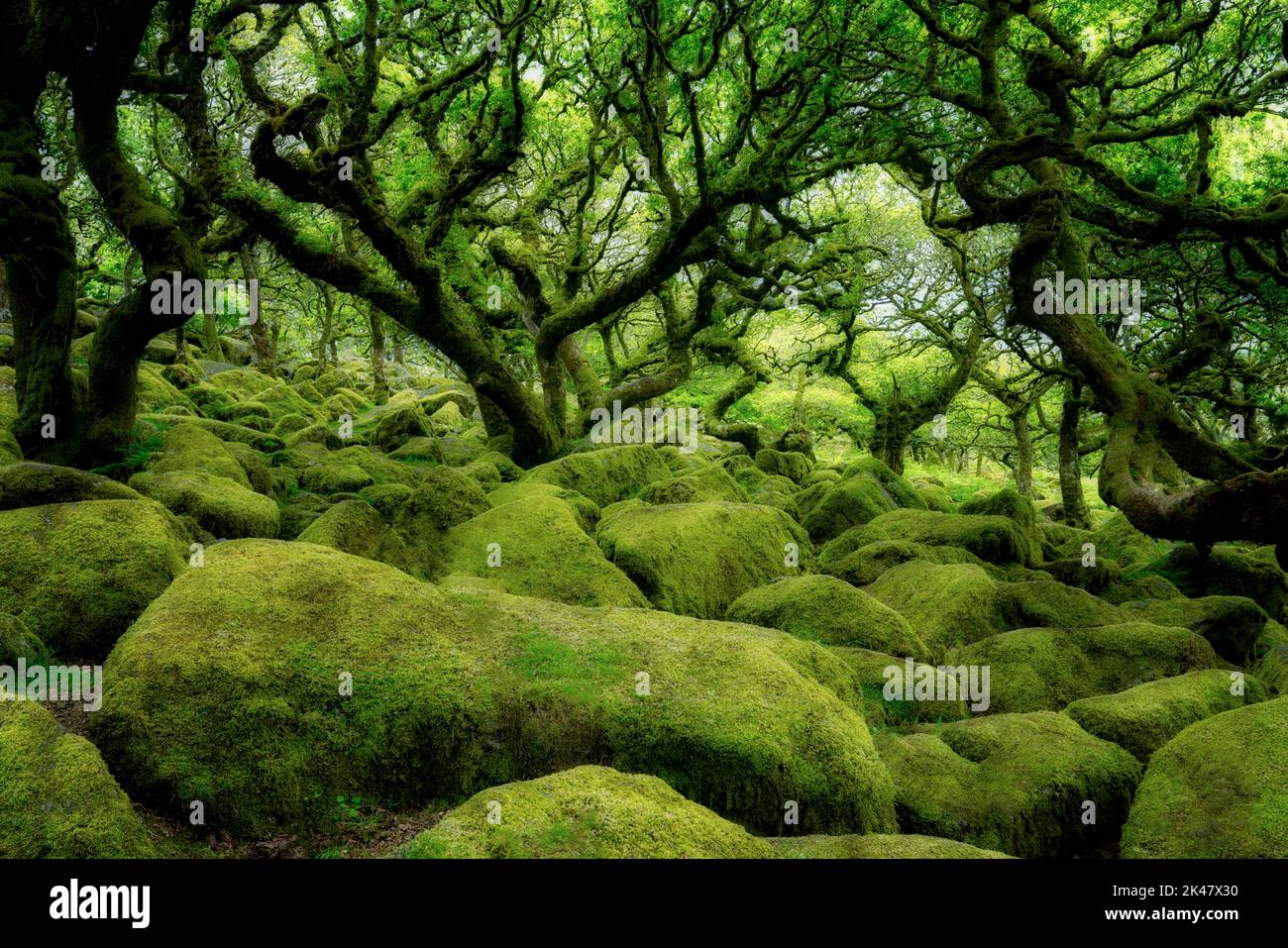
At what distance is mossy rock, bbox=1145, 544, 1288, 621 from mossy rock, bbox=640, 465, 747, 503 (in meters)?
8.11

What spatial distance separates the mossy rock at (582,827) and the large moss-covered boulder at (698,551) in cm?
545

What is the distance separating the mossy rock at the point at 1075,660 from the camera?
26.7 ft

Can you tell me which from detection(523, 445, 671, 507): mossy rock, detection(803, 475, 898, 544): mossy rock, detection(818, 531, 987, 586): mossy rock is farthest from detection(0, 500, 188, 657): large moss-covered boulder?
detection(803, 475, 898, 544): mossy rock

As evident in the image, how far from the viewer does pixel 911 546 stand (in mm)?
12430

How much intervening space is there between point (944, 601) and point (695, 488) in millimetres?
4902

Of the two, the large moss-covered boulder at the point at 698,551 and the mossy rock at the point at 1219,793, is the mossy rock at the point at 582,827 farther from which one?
the large moss-covered boulder at the point at 698,551

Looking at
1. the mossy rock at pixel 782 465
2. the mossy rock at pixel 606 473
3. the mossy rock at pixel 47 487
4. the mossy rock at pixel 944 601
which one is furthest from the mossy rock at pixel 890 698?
the mossy rock at pixel 782 465

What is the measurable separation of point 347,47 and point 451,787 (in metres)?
15.8

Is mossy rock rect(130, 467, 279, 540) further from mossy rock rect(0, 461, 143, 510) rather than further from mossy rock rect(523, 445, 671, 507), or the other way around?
mossy rock rect(523, 445, 671, 507)

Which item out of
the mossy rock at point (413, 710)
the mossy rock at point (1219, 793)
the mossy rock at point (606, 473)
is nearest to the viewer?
the mossy rock at point (413, 710)

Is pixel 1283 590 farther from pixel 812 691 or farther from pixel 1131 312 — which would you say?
pixel 812 691

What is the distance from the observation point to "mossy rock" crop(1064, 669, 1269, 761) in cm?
646

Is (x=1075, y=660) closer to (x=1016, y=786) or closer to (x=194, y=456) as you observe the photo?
(x=1016, y=786)

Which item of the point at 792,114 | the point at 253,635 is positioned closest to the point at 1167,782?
the point at 253,635
